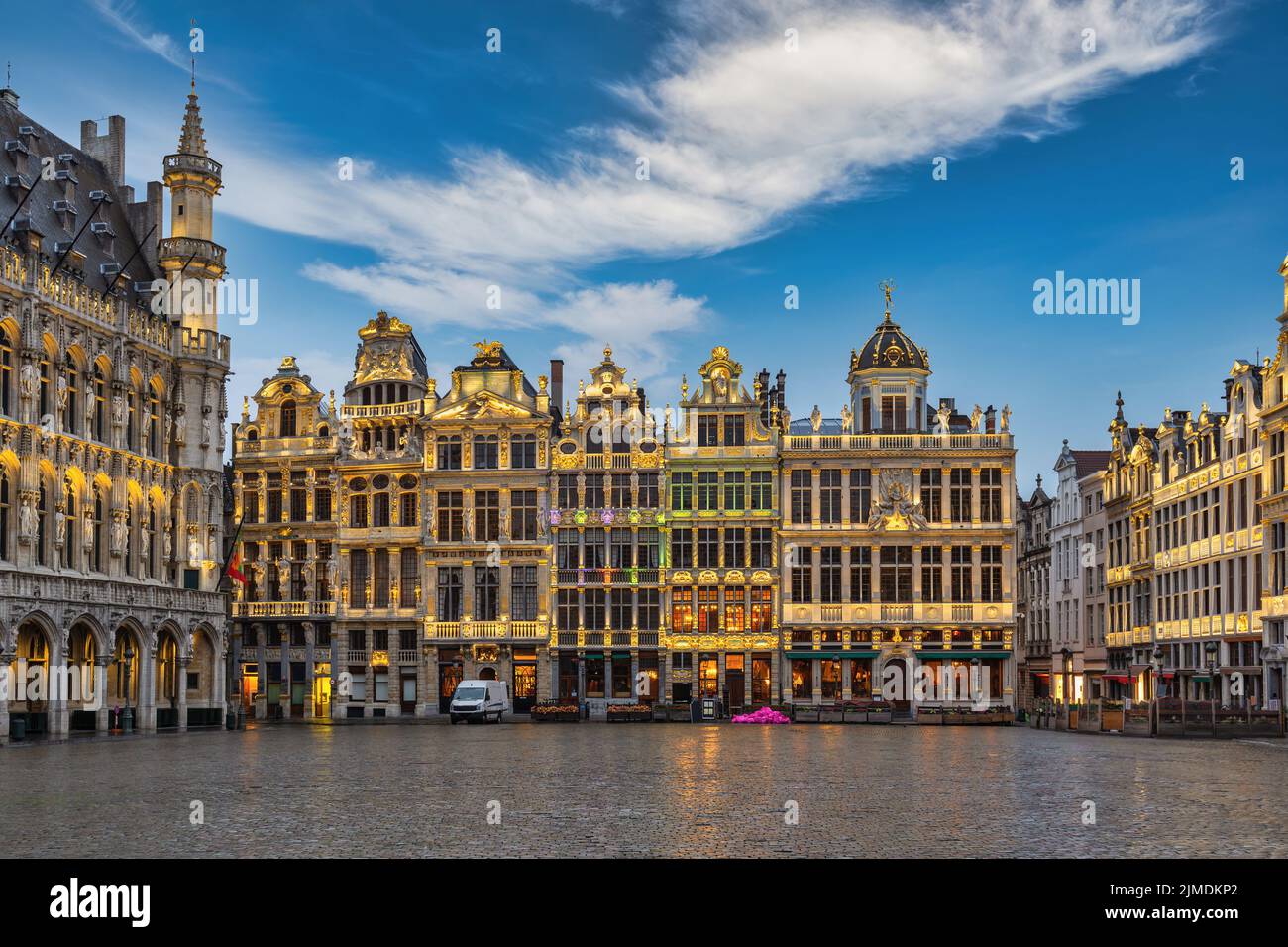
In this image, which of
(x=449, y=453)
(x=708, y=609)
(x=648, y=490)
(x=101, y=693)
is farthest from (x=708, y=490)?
(x=101, y=693)

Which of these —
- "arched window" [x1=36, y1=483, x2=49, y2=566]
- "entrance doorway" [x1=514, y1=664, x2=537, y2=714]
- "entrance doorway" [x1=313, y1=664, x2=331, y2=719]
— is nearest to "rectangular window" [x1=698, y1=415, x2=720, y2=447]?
"entrance doorway" [x1=514, y1=664, x2=537, y2=714]

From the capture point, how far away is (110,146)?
62281mm

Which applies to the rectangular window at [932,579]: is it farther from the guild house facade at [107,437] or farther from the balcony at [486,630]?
the guild house facade at [107,437]

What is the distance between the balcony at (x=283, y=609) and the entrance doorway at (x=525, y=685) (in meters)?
9.17

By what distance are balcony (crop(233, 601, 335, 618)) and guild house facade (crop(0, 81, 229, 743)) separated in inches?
A: 354

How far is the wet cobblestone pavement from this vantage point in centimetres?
1603

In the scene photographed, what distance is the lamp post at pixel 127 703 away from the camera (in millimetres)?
52250

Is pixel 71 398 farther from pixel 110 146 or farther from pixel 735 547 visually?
pixel 735 547

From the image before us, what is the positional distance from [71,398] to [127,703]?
11.4m

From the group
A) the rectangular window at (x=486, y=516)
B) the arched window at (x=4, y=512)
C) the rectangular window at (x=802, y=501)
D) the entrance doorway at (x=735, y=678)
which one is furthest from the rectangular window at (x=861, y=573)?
the arched window at (x=4, y=512)

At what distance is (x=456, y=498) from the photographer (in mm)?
69250
